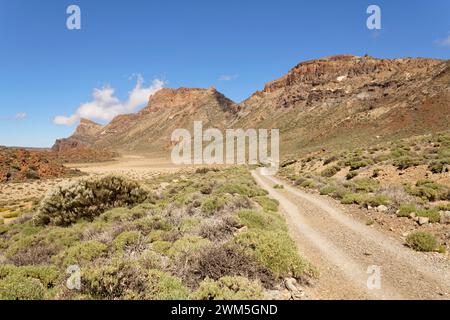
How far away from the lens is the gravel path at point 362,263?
6.15 m

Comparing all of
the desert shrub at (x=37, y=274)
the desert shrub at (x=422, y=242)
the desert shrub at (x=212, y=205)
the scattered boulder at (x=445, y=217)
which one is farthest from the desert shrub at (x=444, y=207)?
the desert shrub at (x=37, y=274)

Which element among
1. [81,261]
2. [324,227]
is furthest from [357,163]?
[81,261]

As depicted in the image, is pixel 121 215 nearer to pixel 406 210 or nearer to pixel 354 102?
pixel 406 210

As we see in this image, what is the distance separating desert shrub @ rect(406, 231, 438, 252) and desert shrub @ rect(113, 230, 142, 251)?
7.99 m

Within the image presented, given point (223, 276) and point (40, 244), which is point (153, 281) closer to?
point (223, 276)

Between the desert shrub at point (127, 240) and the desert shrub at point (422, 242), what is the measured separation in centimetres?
799

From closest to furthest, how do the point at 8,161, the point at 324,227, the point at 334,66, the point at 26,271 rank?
the point at 26,271, the point at 324,227, the point at 8,161, the point at 334,66

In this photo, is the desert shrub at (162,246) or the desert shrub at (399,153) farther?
the desert shrub at (399,153)

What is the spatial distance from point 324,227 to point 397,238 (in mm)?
2433

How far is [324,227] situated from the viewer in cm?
1141

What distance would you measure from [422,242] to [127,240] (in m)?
8.48

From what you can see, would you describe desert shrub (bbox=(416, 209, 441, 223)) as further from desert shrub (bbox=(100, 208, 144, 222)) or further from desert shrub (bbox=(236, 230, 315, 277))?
desert shrub (bbox=(100, 208, 144, 222))

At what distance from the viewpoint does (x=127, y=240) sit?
865 centimetres

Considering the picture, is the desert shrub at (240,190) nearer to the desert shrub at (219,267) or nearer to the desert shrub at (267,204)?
the desert shrub at (267,204)
